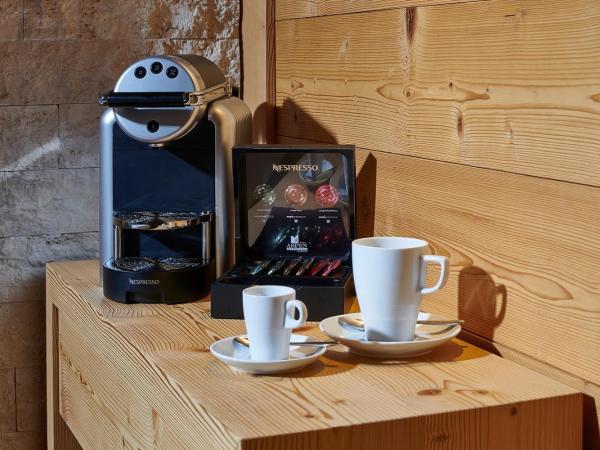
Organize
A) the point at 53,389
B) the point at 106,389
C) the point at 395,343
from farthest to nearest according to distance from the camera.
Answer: the point at 53,389 → the point at 106,389 → the point at 395,343

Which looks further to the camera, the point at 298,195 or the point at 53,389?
the point at 53,389

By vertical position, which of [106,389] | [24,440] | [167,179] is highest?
[167,179]

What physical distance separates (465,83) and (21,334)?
1139 mm

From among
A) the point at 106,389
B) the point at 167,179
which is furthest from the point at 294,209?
the point at 106,389

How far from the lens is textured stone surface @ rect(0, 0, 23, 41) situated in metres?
1.94

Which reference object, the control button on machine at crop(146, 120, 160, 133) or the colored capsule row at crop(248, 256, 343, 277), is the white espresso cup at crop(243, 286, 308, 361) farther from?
the control button on machine at crop(146, 120, 160, 133)

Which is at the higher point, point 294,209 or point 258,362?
point 294,209

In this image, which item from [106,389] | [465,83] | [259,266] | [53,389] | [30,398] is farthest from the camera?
[30,398]

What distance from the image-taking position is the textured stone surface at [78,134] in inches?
79.4

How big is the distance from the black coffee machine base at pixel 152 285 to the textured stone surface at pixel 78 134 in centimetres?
45

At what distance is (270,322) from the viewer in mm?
1243

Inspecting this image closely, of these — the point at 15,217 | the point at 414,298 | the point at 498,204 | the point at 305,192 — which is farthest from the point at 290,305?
the point at 15,217

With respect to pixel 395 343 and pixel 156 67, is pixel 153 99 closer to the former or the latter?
pixel 156 67

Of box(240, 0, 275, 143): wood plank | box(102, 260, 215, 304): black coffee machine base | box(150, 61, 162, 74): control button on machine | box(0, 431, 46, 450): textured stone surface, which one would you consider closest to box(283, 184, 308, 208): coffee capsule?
box(102, 260, 215, 304): black coffee machine base
